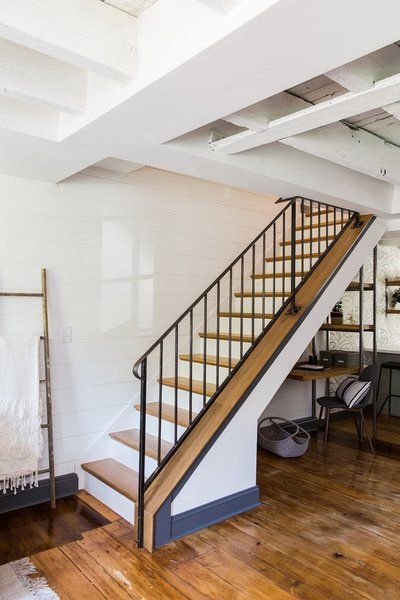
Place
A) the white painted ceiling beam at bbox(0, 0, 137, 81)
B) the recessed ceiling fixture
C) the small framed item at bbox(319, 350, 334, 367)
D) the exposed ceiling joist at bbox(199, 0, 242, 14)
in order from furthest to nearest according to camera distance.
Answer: the small framed item at bbox(319, 350, 334, 367) → the recessed ceiling fixture → the white painted ceiling beam at bbox(0, 0, 137, 81) → the exposed ceiling joist at bbox(199, 0, 242, 14)

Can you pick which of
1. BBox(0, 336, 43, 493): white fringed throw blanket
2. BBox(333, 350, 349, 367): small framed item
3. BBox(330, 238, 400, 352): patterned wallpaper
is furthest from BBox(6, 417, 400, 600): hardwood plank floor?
BBox(330, 238, 400, 352): patterned wallpaper

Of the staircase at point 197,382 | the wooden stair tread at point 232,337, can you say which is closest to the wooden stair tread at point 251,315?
the staircase at point 197,382

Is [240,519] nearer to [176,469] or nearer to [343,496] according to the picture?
[176,469]

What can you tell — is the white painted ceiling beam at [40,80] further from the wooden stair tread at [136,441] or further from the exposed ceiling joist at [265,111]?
the wooden stair tread at [136,441]

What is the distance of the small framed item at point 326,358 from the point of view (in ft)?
16.3

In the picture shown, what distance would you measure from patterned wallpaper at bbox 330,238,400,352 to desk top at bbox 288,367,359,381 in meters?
1.44

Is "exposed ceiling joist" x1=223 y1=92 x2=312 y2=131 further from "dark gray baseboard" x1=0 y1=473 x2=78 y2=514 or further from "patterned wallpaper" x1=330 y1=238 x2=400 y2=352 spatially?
"patterned wallpaper" x1=330 y1=238 x2=400 y2=352

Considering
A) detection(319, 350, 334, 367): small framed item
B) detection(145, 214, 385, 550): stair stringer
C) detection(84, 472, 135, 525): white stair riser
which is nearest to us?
detection(145, 214, 385, 550): stair stringer

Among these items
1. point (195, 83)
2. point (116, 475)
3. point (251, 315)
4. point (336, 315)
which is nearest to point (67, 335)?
point (116, 475)

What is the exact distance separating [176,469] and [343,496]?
1.36 m

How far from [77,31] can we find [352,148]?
5.75ft

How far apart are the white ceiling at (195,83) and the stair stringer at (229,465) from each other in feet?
3.73

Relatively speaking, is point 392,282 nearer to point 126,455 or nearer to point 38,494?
point 126,455

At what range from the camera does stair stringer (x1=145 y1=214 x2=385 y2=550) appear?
2578 millimetres
